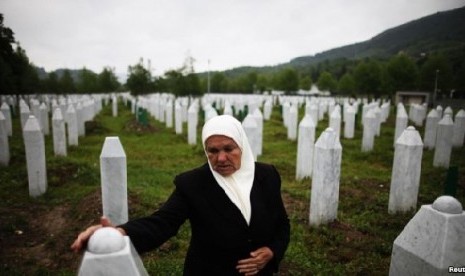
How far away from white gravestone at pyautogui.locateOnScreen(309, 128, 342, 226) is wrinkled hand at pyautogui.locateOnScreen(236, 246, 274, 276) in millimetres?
2931

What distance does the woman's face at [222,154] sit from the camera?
6.88 ft

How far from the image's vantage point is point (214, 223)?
2037 mm

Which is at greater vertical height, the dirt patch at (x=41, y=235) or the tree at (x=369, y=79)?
the tree at (x=369, y=79)

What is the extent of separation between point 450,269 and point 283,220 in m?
1.04

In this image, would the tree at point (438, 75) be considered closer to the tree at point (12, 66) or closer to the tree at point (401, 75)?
the tree at point (401, 75)

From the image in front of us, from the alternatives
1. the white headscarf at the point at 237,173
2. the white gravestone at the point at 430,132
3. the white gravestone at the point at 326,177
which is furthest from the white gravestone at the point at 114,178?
the white gravestone at the point at 430,132

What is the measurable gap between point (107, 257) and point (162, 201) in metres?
4.65

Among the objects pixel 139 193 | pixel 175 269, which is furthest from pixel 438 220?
pixel 139 193

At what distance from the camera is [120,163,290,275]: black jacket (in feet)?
6.66

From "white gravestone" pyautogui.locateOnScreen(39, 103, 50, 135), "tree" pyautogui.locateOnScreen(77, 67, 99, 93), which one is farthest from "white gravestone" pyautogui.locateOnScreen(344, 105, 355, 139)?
"tree" pyautogui.locateOnScreen(77, 67, 99, 93)

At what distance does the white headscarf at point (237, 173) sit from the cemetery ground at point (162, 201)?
2.07 meters

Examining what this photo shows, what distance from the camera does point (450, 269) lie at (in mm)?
1785

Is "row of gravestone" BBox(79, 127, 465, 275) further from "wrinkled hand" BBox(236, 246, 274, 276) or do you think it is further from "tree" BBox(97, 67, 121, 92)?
"tree" BBox(97, 67, 121, 92)

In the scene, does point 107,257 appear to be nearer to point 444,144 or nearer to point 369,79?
point 444,144
